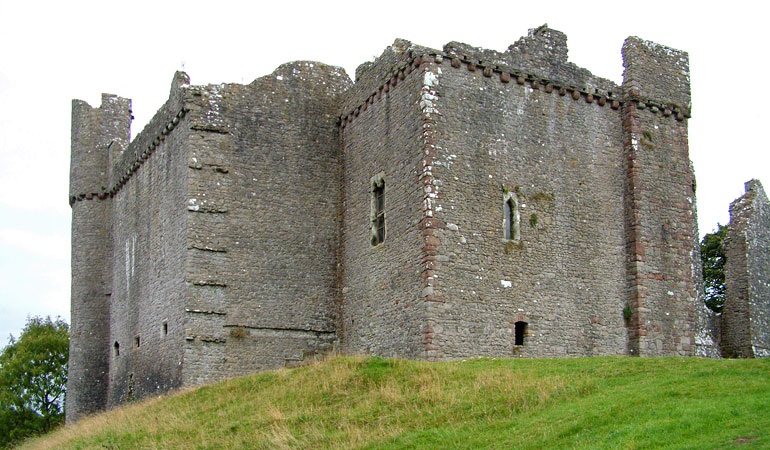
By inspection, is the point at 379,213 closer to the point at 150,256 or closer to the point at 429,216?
the point at 429,216

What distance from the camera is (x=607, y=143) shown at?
23312 millimetres

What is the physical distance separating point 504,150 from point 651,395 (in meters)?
9.04

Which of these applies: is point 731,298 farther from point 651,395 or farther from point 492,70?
point 651,395

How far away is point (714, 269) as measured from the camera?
120ft

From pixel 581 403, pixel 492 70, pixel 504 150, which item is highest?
pixel 492 70

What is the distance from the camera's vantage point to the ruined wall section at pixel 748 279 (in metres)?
25.9

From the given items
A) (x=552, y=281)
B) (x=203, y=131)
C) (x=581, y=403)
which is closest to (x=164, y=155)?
(x=203, y=131)

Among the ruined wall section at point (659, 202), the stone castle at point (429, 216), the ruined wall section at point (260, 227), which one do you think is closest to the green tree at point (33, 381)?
the stone castle at point (429, 216)

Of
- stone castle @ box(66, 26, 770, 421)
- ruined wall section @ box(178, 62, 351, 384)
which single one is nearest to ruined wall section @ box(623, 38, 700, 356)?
stone castle @ box(66, 26, 770, 421)

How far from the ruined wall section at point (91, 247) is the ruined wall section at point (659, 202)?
1729 centimetres

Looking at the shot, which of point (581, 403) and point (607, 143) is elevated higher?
point (607, 143)

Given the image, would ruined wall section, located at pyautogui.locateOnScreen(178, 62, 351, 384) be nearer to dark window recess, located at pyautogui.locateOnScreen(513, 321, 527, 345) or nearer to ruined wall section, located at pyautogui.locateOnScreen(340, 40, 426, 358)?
ruined wall section, located at pyautogui.locateOnScreen(340, 40, 426, 358)

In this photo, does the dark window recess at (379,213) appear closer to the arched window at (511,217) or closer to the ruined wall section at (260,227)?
the ruined wall section at (260,227)

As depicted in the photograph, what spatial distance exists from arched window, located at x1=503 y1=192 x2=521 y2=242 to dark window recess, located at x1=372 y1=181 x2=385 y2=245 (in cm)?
305
